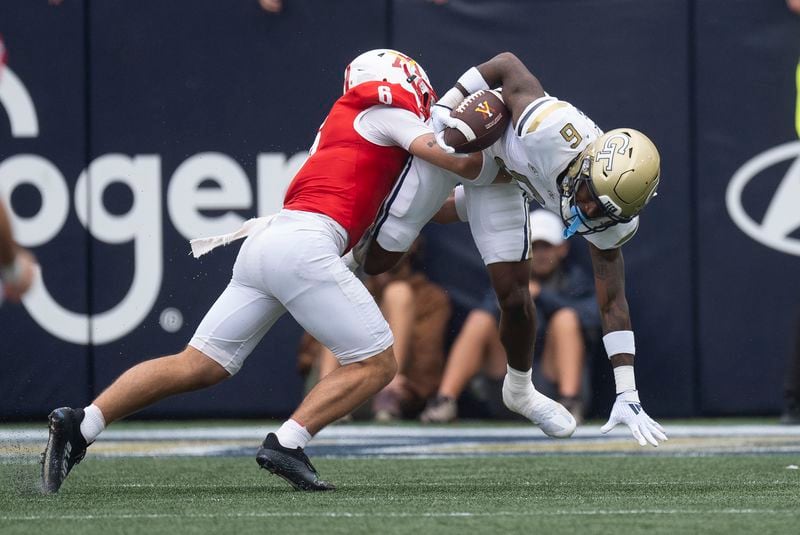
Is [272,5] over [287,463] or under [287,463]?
over

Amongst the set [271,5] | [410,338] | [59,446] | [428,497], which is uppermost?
[271,5]

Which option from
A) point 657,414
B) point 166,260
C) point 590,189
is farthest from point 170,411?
point 590,189

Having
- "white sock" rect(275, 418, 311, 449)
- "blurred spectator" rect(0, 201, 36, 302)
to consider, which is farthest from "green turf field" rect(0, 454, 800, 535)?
"blurred spectator" rect(0, 201, 36, 302)

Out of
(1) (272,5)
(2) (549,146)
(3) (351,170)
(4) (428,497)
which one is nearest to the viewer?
(4) (428,497)

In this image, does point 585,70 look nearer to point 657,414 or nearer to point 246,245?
point 657,414

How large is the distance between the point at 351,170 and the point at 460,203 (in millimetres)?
646

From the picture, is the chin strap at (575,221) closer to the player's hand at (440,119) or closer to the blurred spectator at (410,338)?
the player's hand at (440,119)

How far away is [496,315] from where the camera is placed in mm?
8273

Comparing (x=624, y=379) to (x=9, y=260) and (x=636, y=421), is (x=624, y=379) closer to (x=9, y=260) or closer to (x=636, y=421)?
(x=636, y=421)

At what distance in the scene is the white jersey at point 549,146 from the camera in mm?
5016

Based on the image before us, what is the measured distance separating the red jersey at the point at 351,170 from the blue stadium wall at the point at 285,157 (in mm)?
3216

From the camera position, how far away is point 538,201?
210 inches

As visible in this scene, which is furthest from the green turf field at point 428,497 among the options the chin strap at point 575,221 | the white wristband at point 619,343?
the chin strap at point 575,221

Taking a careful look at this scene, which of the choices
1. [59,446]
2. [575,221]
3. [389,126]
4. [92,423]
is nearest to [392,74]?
[389,126]
